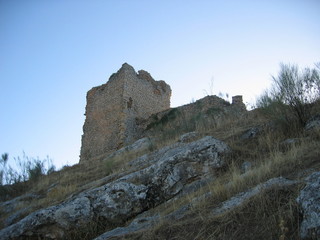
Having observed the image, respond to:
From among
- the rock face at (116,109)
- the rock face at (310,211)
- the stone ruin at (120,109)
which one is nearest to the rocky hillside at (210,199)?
the rock face at (310,211)

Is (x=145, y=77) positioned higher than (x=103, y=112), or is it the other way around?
(x=145, y=77)

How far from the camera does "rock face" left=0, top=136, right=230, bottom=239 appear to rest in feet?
10.9

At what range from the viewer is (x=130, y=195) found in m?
3.68

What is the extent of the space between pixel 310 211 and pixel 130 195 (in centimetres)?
243

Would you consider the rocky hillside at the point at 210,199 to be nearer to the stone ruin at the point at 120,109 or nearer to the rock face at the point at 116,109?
the stone ruin at the point at 120,109

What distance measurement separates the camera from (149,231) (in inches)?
91.3

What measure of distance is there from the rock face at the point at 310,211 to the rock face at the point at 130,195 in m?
2.02

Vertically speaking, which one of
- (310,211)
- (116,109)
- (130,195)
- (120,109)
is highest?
(116,109)

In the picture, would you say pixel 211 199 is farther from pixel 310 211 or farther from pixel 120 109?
pixel 120 109

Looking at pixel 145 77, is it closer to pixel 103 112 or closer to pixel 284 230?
pixel 103 112

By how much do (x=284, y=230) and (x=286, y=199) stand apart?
1.49 ft

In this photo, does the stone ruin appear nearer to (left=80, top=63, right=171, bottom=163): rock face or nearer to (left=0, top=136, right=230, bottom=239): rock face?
(left=80, top=63, right=171, bottom=163): rock face

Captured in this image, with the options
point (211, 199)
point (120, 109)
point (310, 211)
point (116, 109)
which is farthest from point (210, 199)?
point (116, 109)

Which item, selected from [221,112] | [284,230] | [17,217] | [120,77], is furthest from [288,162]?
[120,77]
